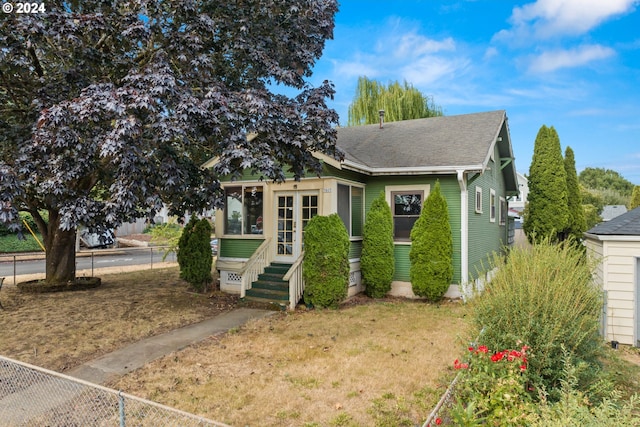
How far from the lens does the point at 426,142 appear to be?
38.0 feet

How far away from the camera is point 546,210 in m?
15.6

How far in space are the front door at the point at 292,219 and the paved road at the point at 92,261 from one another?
831cm

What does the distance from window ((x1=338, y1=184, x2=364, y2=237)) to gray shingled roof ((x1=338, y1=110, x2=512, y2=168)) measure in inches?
30.4

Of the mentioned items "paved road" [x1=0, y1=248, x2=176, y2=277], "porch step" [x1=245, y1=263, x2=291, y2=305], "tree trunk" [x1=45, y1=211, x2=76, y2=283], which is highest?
"tree trunk" [x1=45, y1=211, x2=76, y2=283]

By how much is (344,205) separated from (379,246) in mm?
1361

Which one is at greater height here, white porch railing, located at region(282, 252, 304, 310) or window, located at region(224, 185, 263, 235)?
window, located at region(224, 185, 263, 235)

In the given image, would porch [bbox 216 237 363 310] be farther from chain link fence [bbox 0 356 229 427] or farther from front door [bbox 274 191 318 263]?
chain link fence [bbox 0 356 229 427]

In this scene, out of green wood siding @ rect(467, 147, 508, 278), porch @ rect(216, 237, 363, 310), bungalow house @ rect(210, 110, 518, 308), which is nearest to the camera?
porch @ rect(216, 237, 363, 310)

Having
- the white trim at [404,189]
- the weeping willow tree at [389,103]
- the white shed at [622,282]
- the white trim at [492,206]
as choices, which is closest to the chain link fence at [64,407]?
the white shed at [622,282]

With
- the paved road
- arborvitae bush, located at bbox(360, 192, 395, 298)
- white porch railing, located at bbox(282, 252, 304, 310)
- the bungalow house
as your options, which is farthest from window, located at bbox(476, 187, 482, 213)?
the paved road

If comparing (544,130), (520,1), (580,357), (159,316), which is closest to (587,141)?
(544,130)

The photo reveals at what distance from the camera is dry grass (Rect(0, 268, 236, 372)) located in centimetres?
605

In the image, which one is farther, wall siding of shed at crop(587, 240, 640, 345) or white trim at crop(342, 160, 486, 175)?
white trim at crop(342, 160, 486, 175)

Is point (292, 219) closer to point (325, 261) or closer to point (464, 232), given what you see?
point (325, 261)
